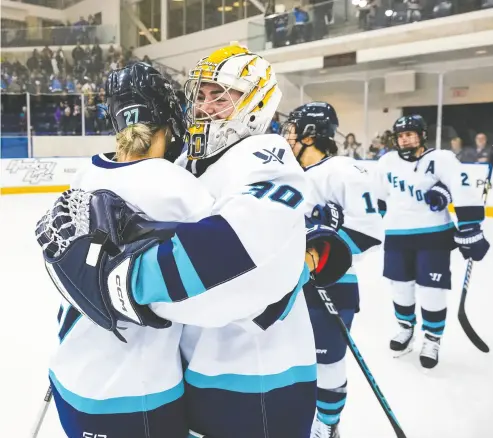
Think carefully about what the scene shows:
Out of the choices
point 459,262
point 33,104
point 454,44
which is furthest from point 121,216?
point 33,104

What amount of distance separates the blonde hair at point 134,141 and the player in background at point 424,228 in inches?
79.2

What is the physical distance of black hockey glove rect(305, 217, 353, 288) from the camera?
3.91 feet

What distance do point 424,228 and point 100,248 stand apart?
2.27 meters

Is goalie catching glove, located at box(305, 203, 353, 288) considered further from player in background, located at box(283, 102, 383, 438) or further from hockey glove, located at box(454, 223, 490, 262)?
hockey glove, located at box(454, 223, 490, 262)

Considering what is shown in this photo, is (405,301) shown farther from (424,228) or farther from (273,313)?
(273,313)

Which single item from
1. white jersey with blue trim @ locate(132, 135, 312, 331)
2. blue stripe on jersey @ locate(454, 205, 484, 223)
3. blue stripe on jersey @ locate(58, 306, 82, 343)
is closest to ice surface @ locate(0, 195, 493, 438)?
blue stripe on jersey @ locate(454, 205, 484, 223)

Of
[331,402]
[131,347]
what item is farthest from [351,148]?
[131,347]

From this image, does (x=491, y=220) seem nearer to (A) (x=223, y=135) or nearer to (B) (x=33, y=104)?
(A) (x=223, y=135)

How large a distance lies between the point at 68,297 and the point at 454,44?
8.51 metres

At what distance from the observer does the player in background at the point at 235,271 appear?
2.51 feet

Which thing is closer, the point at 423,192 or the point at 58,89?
the point at 423,192

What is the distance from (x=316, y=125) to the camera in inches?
74.2

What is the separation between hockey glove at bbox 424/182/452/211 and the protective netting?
2217 mm

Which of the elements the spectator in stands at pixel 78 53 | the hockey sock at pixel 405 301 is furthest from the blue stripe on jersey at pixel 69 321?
the spectator in stands at pixel 78 53
